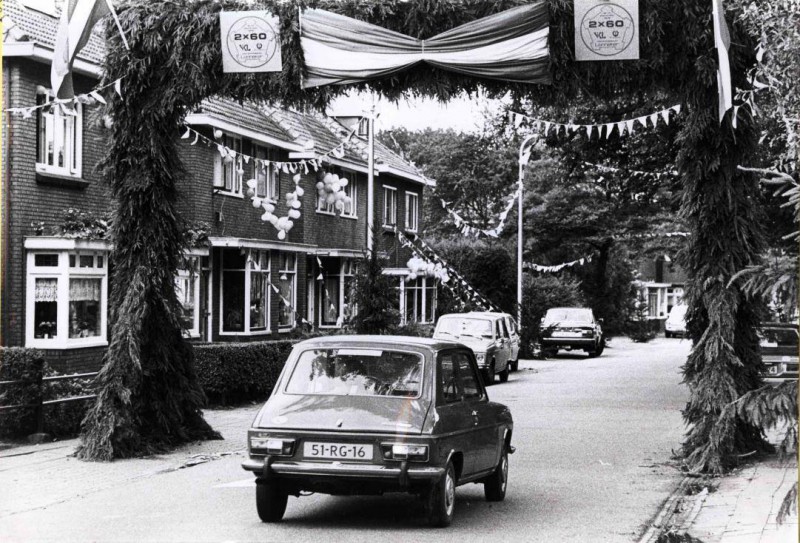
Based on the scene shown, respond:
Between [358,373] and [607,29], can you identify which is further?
[607,29]

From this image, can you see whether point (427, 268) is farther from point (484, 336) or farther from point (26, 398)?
point (26, 398)

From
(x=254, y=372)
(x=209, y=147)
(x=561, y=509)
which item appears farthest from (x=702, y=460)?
(x=209, y=147)

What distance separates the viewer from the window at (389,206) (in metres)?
43.0

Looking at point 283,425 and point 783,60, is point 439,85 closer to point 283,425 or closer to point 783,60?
point 783,60

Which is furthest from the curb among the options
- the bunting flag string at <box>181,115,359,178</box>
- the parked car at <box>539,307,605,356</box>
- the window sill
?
the parked car at <box>539,307,605,356</box>

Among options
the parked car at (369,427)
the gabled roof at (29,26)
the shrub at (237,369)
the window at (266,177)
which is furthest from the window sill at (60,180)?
the parked car at (369,427)

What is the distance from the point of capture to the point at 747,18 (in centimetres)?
1161

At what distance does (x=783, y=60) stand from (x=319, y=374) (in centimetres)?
513

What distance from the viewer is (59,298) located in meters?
21.1

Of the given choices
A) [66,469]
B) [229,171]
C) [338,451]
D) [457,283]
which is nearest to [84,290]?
[229,171]

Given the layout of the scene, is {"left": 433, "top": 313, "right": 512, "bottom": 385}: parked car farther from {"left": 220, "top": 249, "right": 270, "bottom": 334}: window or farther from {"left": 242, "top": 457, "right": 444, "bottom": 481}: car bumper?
{"left": 242, "top": 457, "right": 444, "bottom": 481}: car bumper

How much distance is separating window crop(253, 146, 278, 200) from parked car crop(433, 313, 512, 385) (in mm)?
7128

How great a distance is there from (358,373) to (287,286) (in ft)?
81.9

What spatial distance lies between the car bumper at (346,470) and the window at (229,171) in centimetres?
2036
